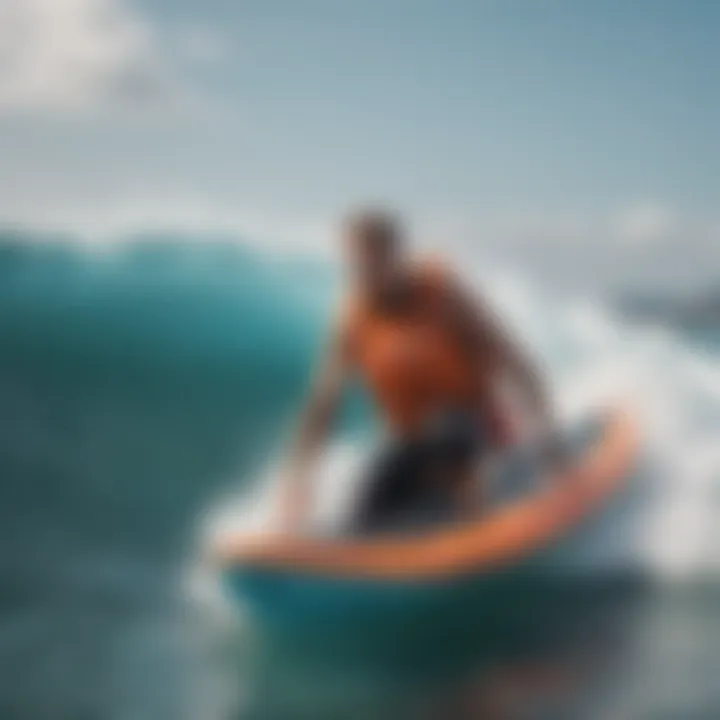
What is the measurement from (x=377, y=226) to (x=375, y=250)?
0.12 feet

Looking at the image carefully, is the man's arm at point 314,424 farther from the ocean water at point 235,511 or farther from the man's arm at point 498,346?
the man's arm at point 498,346

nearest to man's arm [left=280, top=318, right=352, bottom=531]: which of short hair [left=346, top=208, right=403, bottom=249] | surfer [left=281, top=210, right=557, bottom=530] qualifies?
surfer [left=281, top=210, right=557, bottom=530]

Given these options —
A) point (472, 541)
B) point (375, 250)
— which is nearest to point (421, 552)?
point (472, 541)

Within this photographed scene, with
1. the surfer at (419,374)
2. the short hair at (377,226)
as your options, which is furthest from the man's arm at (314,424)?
the short hair at (377,226)

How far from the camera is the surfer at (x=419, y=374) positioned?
1959 millimetres

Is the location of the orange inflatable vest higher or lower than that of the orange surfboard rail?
higher

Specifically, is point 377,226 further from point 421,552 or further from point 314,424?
point 421,552

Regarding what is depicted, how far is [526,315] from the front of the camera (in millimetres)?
1998

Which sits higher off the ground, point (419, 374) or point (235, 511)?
point (419, 374)

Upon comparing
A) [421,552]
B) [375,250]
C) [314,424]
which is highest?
[375,250]

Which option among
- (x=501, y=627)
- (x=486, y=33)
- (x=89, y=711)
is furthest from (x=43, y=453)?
(x=486, y=33)

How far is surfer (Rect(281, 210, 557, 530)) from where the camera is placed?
1.96m

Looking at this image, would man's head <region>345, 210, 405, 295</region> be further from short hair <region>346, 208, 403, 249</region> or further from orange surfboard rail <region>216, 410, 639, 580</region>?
orange surfboard rail <region>216, 410, 639, 580</region>

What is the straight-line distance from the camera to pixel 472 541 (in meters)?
1.93
